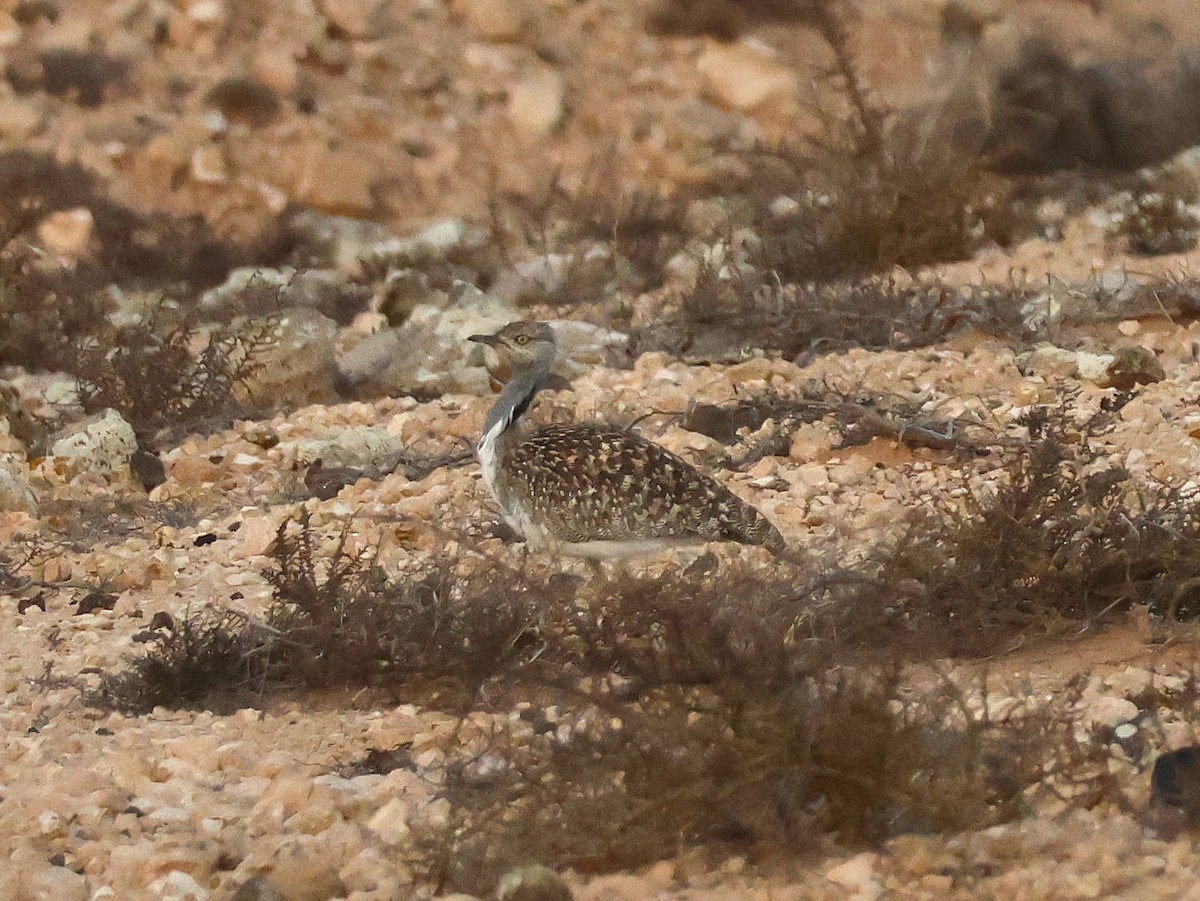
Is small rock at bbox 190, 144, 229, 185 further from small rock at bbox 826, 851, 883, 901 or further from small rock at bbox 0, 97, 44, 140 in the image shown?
small rock at bbox 826, 851, 883, 901

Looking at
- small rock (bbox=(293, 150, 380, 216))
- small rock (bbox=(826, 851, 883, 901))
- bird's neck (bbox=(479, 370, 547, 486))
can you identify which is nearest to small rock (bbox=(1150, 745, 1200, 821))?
small rock (bbox=(826, 851, 883, 901))

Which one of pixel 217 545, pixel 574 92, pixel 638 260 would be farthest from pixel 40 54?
pixel 217 545

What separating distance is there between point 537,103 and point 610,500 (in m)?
7.44

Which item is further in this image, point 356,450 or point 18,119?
point 18,119

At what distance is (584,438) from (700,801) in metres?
2.01

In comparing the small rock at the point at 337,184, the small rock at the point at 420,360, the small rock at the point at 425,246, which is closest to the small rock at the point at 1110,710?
the small rock at the point at 420,360

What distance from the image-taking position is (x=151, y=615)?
5.09 meters

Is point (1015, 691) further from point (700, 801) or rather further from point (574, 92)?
point (574, 92)

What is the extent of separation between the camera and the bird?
16.1ft

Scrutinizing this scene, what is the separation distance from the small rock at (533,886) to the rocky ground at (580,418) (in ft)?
0.06

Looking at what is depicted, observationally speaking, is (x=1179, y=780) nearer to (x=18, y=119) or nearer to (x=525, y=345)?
(x=525, y=345)

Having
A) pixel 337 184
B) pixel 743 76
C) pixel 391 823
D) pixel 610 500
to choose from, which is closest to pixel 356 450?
pixel 610 500

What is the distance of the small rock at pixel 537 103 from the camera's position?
38.9ft

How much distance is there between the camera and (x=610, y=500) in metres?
4.92
